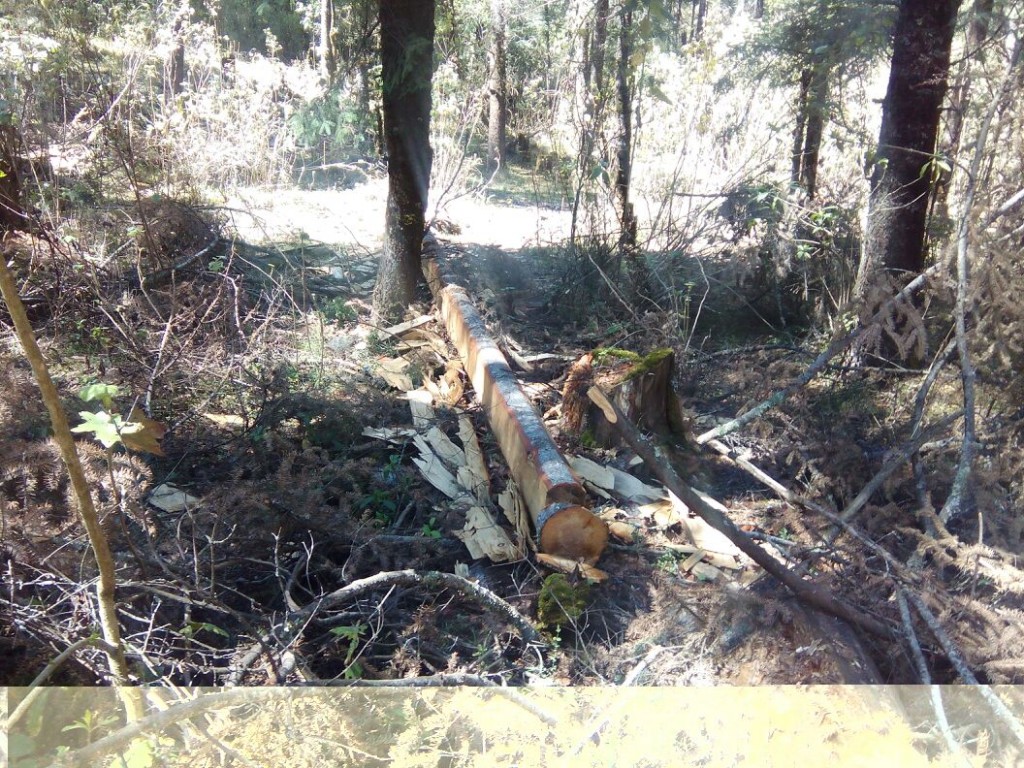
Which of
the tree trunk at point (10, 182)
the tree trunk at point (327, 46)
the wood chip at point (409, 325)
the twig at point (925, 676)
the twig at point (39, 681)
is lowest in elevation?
the twig at point (925, 676)

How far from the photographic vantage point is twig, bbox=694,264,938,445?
4.13m

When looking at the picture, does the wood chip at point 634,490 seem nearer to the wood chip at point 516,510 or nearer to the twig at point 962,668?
the wood chip at point 516,510

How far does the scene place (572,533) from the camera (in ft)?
12.1

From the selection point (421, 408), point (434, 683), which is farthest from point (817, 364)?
point (434, 683)

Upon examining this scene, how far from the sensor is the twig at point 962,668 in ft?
7.77

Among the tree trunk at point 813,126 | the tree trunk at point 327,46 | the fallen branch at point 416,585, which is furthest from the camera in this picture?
the tree trunk at point 327,46

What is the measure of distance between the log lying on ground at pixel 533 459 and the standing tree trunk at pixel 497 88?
165 inches

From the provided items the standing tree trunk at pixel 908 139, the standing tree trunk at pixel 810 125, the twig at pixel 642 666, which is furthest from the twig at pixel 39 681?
the standing tree trunk at pixel 810 125

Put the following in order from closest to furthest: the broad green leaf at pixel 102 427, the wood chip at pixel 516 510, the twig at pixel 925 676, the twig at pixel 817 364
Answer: the broad green leaf at pixel 102 427 → the twig at pixel 925 676 → the wood chip at pixel 516 510 → the twig at pixel 817 364

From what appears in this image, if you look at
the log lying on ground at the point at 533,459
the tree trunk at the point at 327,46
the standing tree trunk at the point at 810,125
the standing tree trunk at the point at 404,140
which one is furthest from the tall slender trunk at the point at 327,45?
the log lying on ground at the point at 533,459

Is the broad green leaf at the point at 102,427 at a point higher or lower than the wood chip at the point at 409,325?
higher

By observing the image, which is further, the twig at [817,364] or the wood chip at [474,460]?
the wood chip at [474,460]

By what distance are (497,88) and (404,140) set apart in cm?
345

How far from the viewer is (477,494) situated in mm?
4312
